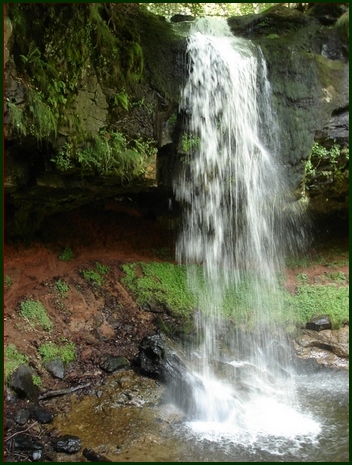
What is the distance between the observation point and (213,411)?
18.7 ft

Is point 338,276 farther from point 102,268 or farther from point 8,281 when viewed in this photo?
point 8,281

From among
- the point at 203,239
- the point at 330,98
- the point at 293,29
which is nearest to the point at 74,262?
the point at 203,239

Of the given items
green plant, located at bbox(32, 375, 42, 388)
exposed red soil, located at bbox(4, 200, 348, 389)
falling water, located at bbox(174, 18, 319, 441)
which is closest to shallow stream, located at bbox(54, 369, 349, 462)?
falling water, located at bbox(174, 18, 319, 441)

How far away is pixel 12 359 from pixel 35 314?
1088 millimetres

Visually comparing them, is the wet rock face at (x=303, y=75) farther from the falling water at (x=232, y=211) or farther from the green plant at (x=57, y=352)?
the green plant at (x=57, y=352)

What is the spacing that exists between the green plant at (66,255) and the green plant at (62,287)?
0.63m

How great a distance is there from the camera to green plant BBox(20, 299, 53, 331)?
22.2 ft

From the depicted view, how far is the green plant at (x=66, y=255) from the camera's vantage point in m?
8.22

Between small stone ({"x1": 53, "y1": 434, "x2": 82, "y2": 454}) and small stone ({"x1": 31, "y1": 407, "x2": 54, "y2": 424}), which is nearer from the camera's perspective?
small stone ({"x1": 53, "y1": 434, "x2": 82, "y2": 454})

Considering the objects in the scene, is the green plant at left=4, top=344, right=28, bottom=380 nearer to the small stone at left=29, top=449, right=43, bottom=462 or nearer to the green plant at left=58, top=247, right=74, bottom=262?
the small stone at left=29, top=449, right=43, bottom=462

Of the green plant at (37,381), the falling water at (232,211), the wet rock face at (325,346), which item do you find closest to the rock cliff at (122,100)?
the falling water at (232,211)

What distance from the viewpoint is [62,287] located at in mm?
7629

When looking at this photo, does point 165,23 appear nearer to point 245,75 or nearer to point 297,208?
point 245,75

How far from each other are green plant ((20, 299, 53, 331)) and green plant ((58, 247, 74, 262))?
4.33ft
